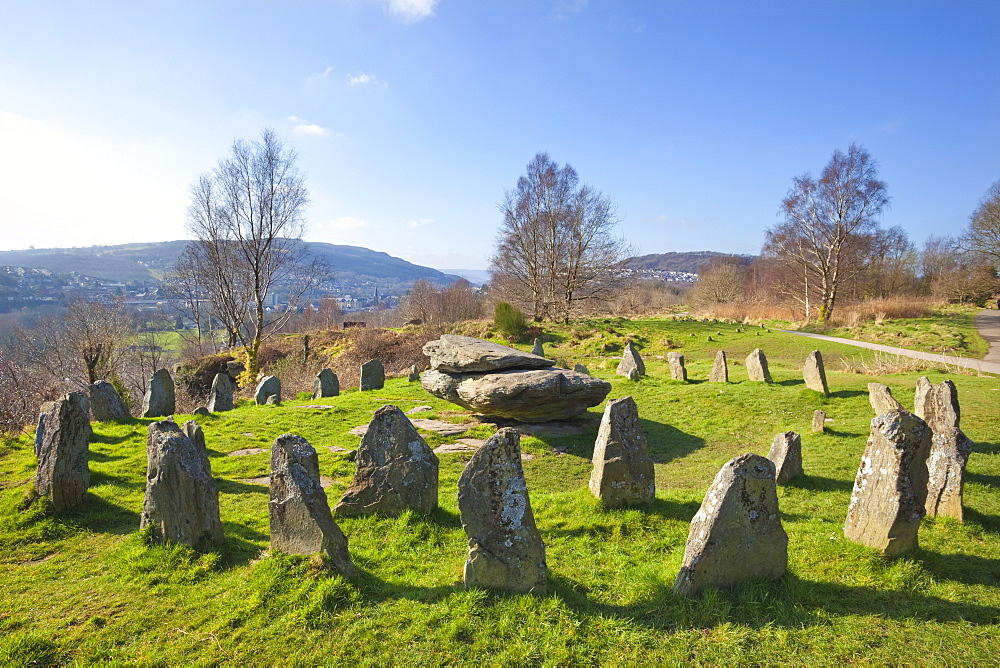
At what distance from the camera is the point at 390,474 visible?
6691 mm

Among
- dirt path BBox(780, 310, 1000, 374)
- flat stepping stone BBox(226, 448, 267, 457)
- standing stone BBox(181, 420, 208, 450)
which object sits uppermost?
dirt path BBox(780, 310, 1000, 374)

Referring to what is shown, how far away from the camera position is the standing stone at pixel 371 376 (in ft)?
60.6

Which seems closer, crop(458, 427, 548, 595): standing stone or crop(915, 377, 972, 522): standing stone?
crop(458, 427, 548, 595): standing stone

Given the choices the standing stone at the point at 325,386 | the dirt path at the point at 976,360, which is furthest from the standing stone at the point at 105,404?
the dirt path at the point at 976,360

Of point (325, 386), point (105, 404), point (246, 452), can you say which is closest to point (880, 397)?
point (246, 452)

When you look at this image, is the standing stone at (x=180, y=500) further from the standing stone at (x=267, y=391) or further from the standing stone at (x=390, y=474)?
the standing stone at (x=267, y=391)

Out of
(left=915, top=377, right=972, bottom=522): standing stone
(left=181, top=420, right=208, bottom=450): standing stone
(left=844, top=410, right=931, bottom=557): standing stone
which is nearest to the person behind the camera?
(left=844, top=410, right=931, bottom=557): standing stone

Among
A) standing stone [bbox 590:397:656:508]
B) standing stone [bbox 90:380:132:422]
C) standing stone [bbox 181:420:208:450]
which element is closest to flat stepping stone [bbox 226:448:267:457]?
standing stone [bbox 181:420:208:450]

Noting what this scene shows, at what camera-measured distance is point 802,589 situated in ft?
14.9

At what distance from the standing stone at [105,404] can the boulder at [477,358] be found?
8323 mm

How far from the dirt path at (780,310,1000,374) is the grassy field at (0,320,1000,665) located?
11.2 metres

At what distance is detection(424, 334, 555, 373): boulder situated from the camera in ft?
40.5

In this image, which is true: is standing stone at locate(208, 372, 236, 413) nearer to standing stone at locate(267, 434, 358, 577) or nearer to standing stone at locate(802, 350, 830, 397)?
standing stone at locate(267, 434, 358, 577)

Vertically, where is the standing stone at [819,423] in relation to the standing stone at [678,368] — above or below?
below
